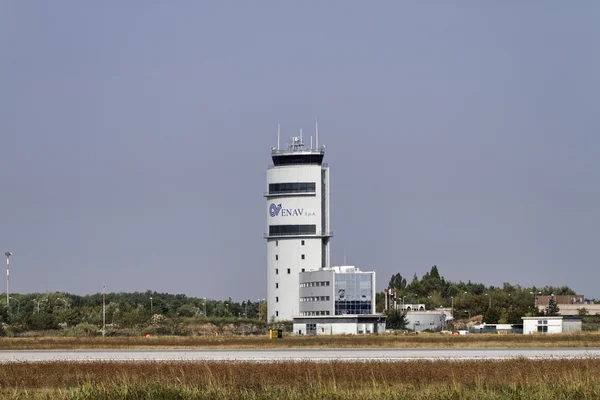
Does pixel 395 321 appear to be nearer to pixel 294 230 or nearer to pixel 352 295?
pixel 352 295

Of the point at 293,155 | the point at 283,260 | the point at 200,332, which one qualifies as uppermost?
the point at 293,155

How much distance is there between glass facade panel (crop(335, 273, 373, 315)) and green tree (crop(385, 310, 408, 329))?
8434 mm

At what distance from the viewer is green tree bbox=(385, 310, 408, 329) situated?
156m

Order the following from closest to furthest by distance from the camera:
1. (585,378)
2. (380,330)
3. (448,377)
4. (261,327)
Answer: (585,378)
(448,377)
(380,330)
(261,327)

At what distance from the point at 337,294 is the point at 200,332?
19.4m

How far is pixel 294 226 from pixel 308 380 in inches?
4520

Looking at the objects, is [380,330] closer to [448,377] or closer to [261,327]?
[261,327]

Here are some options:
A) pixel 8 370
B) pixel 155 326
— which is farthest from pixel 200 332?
pixel 8 370

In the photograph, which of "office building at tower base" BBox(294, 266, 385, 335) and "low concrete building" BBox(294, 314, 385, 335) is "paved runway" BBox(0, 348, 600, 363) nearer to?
"low concrete building" BBox(294, 314, 385, 335)

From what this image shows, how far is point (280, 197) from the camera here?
159 m

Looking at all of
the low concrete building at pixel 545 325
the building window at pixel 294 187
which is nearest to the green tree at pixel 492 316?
the low concrete building at pixel 545 325

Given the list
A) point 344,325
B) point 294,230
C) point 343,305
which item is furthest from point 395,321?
point 294,230

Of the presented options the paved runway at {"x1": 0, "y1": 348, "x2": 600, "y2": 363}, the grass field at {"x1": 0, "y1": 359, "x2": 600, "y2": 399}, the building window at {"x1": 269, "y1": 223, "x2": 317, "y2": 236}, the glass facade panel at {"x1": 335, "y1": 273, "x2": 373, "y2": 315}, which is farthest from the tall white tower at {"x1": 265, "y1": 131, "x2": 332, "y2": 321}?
the grass field at {"x1": 0, "y1": 359, "x2": 600, "y2": 399}

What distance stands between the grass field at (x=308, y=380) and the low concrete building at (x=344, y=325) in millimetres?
87710
